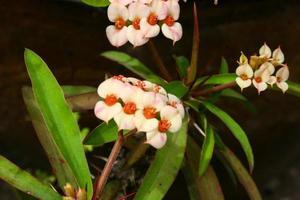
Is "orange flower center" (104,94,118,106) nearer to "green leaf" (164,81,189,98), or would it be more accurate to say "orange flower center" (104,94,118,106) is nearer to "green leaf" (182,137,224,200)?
A: "green leaf" (164,81,189,98)

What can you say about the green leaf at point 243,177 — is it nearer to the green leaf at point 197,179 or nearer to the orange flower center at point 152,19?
the green leaf at point 197,179

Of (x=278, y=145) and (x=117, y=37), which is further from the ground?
(x=117, y=37)

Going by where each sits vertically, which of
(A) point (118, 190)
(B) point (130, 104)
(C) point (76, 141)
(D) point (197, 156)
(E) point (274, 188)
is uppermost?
(B) point (130, 104)

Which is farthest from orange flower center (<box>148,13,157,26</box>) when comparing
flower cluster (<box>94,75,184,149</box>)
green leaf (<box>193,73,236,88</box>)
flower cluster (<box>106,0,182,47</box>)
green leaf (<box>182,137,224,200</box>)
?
green leaf (<box>182,137,224,200</box>)

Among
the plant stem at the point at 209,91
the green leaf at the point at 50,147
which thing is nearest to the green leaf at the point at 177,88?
the plant stem at the point at 209,91

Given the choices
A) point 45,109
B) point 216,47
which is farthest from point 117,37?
point 216,47

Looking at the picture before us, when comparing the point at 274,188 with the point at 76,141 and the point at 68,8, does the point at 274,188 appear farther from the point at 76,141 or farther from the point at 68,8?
the point at 76,141
